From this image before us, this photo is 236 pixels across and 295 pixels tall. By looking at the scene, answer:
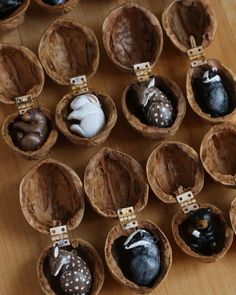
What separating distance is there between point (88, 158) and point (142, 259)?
0.72ft

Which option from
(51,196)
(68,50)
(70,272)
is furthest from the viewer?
(68,50)

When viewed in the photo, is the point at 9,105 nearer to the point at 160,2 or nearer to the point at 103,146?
Result: the point at 103,146

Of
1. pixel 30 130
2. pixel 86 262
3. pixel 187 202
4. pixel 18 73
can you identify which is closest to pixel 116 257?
pixel 86 262

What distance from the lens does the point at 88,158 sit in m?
1.01

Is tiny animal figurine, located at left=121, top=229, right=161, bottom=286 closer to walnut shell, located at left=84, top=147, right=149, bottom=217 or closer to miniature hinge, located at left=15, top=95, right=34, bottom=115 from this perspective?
walnut shell, located at left=84, top=147, right=149, bottom=217

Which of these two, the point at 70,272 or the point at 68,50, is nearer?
the point at 70,272

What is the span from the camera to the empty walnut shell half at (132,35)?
1.06m

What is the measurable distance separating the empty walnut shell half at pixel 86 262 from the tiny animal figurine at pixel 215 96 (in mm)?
325

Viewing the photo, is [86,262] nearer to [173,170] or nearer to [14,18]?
[173,170]

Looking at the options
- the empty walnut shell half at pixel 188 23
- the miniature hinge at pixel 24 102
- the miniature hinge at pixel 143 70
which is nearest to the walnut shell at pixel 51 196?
the miniature hinge at pixel 24 102

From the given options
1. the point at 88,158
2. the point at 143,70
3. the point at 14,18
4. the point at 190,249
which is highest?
the point at 14,18

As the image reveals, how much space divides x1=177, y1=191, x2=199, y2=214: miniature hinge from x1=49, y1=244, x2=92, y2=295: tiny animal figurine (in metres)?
0.19

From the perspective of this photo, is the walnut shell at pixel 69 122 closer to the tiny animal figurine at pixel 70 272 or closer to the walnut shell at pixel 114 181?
the walnut shell at pixel 114 181

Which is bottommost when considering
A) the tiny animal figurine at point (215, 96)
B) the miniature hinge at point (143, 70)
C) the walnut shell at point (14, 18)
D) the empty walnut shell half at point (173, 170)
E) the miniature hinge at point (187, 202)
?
the miniature hinge at point (187, 202)
